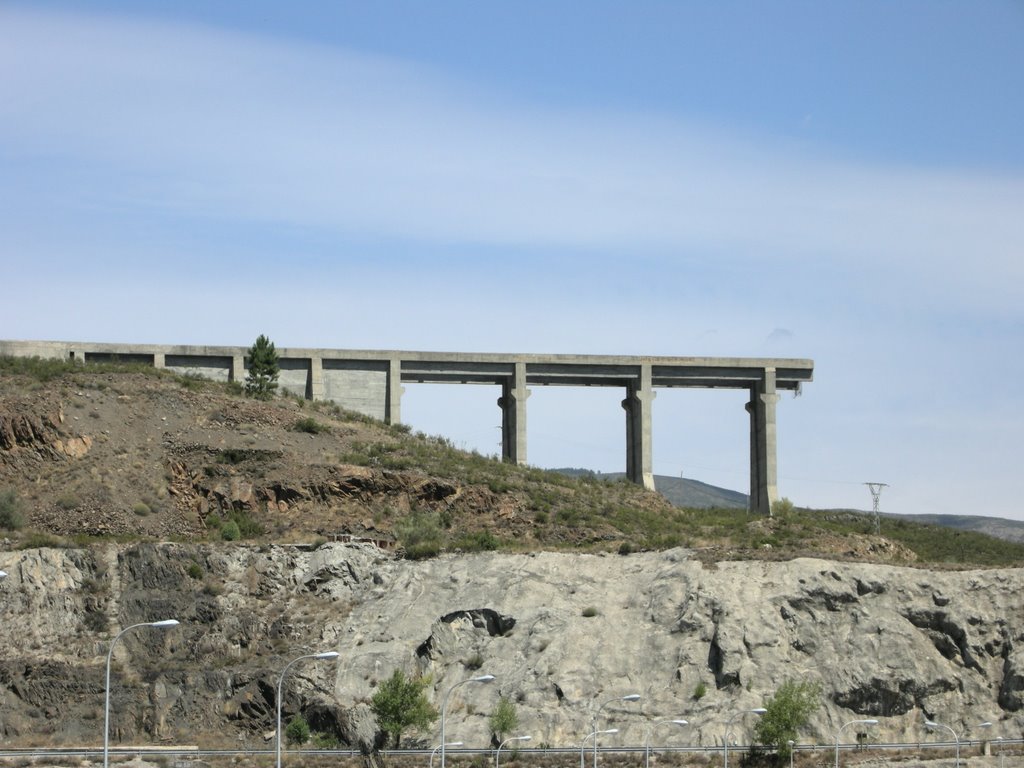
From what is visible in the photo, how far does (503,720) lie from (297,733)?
779 cm

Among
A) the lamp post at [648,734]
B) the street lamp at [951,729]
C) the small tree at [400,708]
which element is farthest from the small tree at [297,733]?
the street lamp at [951,729]

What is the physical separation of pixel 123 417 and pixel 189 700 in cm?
2287

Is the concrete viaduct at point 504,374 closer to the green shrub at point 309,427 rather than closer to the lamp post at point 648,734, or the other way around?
the green shrub at point 309,427

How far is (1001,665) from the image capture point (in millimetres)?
76625

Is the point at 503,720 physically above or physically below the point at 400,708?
below

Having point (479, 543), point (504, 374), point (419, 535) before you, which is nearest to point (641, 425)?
point (504, 374)

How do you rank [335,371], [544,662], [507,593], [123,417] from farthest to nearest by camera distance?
[335,371]
[123,417]
[507,593]
[544,662]

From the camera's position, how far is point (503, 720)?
6806cm

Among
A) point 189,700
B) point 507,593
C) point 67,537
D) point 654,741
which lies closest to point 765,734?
point 654,741

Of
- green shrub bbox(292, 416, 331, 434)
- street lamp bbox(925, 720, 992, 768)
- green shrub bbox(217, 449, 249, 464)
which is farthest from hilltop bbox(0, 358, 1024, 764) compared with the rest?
green shrub bbox(292, 416, 331, 434)

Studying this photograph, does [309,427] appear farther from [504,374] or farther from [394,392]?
[504,374]

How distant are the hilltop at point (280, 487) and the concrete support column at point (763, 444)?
4.29 meters

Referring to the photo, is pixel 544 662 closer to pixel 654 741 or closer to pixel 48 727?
pixel 654 741

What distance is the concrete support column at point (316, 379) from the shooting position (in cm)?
10081
